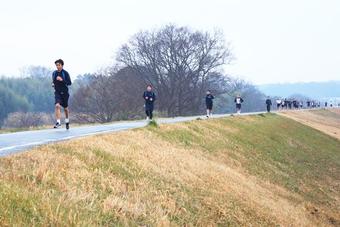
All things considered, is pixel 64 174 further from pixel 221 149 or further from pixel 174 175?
pixel 221 149

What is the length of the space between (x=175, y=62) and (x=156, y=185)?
50.7 meters

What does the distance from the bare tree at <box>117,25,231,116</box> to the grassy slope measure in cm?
3758

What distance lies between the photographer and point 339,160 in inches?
1129

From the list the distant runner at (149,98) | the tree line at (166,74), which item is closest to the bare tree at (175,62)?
the tree line at (166,74)

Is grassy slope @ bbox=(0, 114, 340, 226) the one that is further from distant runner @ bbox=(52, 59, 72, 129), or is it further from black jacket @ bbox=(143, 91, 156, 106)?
black jacket @ bbox=(143, 91, 156, 106)

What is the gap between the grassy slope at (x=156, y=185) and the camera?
20.6 ft

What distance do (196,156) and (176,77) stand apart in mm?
44559

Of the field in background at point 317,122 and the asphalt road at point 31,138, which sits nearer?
the asphalt road at point 31,138

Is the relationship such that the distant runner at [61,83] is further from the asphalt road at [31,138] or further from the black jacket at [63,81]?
the asphalt road at [31,138]

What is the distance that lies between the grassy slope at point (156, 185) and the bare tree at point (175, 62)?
3758cm

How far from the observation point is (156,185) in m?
9.29

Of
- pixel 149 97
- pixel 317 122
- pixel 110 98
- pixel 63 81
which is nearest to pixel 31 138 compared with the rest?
pixel 63 81

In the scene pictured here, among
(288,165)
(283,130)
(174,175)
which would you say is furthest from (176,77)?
(174,175)

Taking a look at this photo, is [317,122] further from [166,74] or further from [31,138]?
[31,138]
